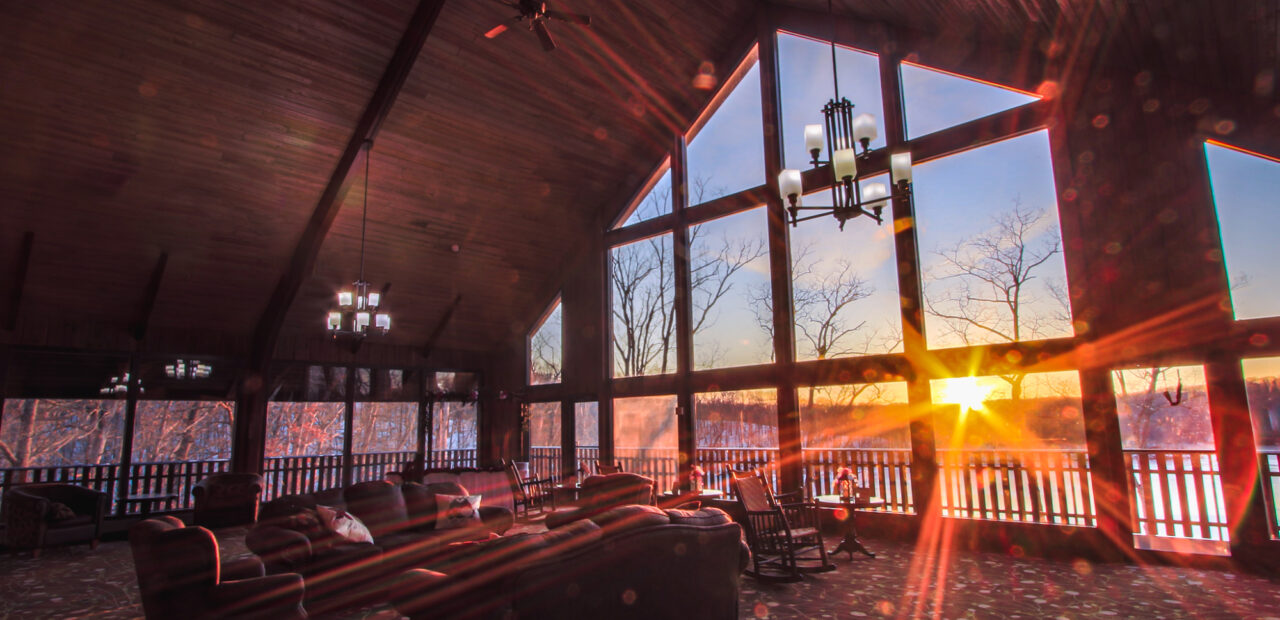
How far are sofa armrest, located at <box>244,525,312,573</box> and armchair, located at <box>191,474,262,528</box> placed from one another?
4.38 meters

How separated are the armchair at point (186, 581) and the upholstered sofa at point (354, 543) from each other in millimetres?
996

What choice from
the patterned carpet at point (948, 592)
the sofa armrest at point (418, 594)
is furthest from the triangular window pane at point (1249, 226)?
the sofa armrest at point (418, 594)

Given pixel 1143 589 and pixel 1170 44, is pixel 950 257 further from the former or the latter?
pixel 1143 589

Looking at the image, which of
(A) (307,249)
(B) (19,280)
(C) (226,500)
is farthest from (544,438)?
(B) (19,280)

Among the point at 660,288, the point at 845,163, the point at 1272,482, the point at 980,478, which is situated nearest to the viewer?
the point at 845,163

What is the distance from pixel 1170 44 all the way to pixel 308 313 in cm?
1040

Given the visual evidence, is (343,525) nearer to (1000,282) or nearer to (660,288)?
(660,288)

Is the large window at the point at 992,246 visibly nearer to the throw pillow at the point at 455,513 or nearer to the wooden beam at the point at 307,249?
the throw pillow at the point at 455,513

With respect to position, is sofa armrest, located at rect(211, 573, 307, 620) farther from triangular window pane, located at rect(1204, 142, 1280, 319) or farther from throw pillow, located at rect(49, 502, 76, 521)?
triangular window pane, located at rect(1204, 142, 1280, 319)

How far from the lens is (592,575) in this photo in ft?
9.59

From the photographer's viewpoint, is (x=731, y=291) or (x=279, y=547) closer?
(x=279, y=547)

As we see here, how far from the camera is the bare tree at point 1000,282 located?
22.1 feet

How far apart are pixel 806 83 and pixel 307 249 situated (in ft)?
21.9

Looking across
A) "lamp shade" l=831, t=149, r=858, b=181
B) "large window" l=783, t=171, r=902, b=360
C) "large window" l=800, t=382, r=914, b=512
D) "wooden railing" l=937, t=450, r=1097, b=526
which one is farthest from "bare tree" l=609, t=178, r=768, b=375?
"lamp shade" l=831, t=149, r=858, b=181
